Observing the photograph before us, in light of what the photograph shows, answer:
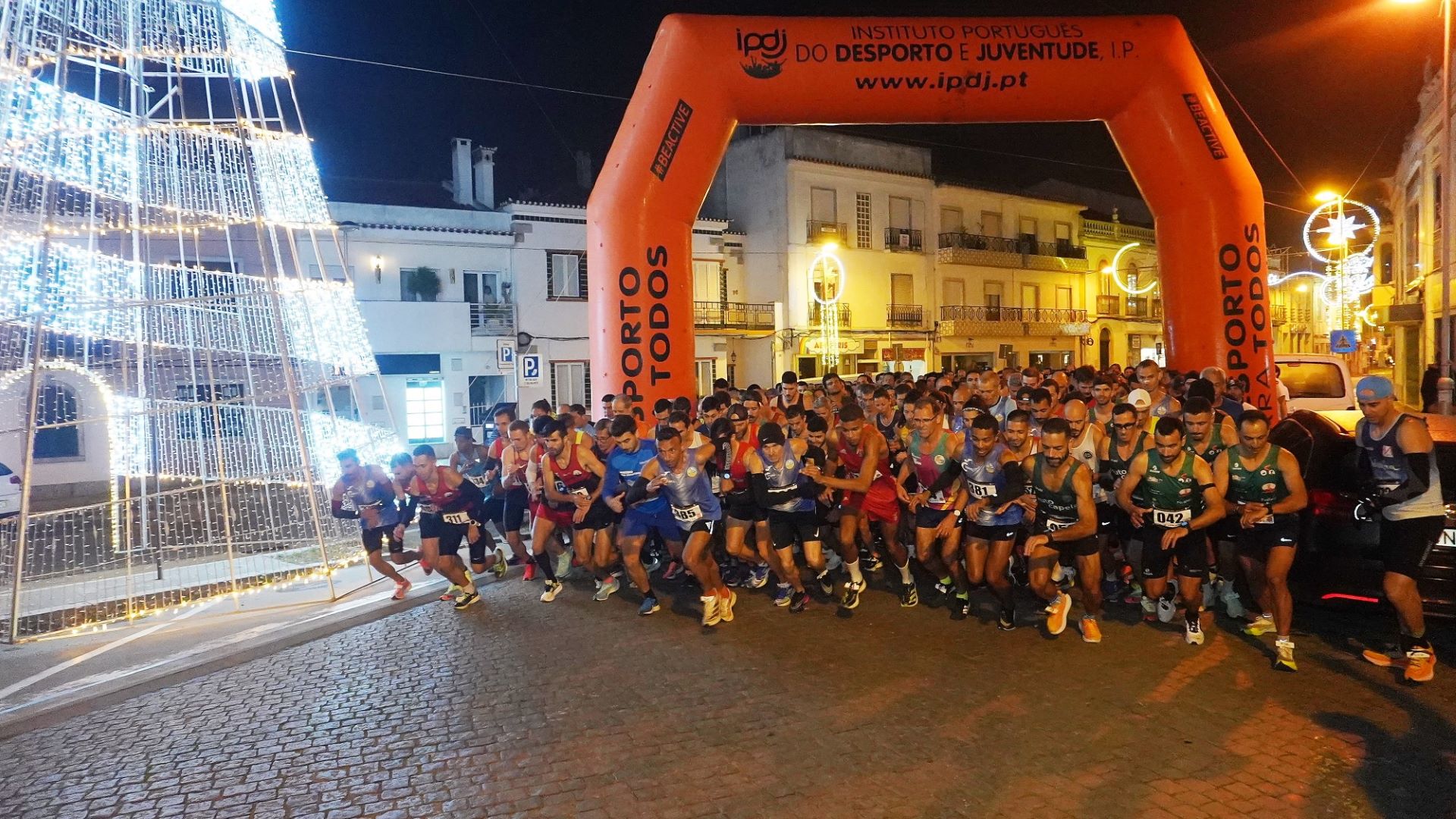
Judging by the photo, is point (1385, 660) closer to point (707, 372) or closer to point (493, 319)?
point (493, 319)

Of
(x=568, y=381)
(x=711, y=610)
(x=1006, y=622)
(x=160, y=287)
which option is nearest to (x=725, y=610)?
(x=711, y=610)

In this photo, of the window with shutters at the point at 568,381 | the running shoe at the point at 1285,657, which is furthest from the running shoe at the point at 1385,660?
the window with shutters at the point at 568,381

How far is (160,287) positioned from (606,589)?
20.7 feet

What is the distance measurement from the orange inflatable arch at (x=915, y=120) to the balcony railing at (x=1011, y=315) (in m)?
28.6

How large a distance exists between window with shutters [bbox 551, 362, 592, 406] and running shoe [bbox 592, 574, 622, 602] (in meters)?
21.4

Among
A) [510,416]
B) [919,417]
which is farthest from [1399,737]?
[510,416]

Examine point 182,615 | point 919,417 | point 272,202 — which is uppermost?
point 272,202

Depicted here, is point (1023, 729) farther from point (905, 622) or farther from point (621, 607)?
point (621, 607)

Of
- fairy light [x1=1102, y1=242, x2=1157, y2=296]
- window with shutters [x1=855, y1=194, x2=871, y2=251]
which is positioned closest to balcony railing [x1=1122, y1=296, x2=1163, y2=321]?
fairy light [x1=1102, y1=242, x2=1157, y2=296]

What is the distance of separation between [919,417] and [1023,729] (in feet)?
9.89

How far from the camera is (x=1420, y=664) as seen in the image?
560cm

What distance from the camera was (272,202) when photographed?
30.3 feet

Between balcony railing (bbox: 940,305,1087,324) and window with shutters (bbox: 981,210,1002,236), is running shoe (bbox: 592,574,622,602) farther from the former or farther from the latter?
window with shutters (bbox: 981,210,1002,236)

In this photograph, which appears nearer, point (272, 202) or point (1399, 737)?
point (1399, 737)
